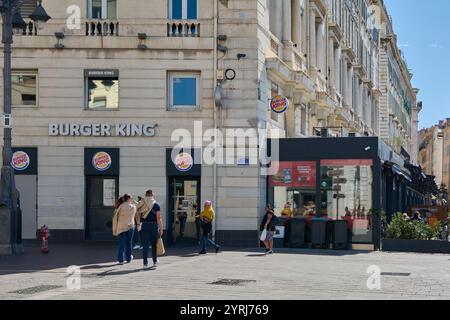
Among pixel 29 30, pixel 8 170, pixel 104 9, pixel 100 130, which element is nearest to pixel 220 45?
pixel 104 9

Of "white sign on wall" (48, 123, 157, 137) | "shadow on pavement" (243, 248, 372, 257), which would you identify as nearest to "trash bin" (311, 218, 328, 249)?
"shadow on pavement" (243, 248, 372, 257)

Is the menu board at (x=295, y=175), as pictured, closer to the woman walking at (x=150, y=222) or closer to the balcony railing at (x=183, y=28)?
the balcony railing at (x=183, y=28)

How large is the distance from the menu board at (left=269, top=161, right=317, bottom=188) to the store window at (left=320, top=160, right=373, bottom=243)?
12.9 inches

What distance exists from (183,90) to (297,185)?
4.82 m

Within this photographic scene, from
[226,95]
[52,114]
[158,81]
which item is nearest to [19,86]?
[52,114]

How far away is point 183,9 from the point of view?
87.2 ft

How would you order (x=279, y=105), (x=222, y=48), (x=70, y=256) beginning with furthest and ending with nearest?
(x=279, y=105) → (x=222, y=48) → (x=70, y=256)

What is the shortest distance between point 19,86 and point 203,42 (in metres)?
6.03

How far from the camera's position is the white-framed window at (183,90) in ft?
86.9

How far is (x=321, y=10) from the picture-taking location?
39.6m

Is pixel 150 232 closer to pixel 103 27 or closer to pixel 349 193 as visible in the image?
pixel 103 27

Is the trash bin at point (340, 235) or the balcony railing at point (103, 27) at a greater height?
the balcony railing at point (103, 27)

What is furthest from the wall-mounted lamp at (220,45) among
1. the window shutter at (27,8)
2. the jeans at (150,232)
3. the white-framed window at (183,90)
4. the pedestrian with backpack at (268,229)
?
the jeans at (150,232)

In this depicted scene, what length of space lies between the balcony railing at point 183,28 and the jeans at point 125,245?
8.88 m
